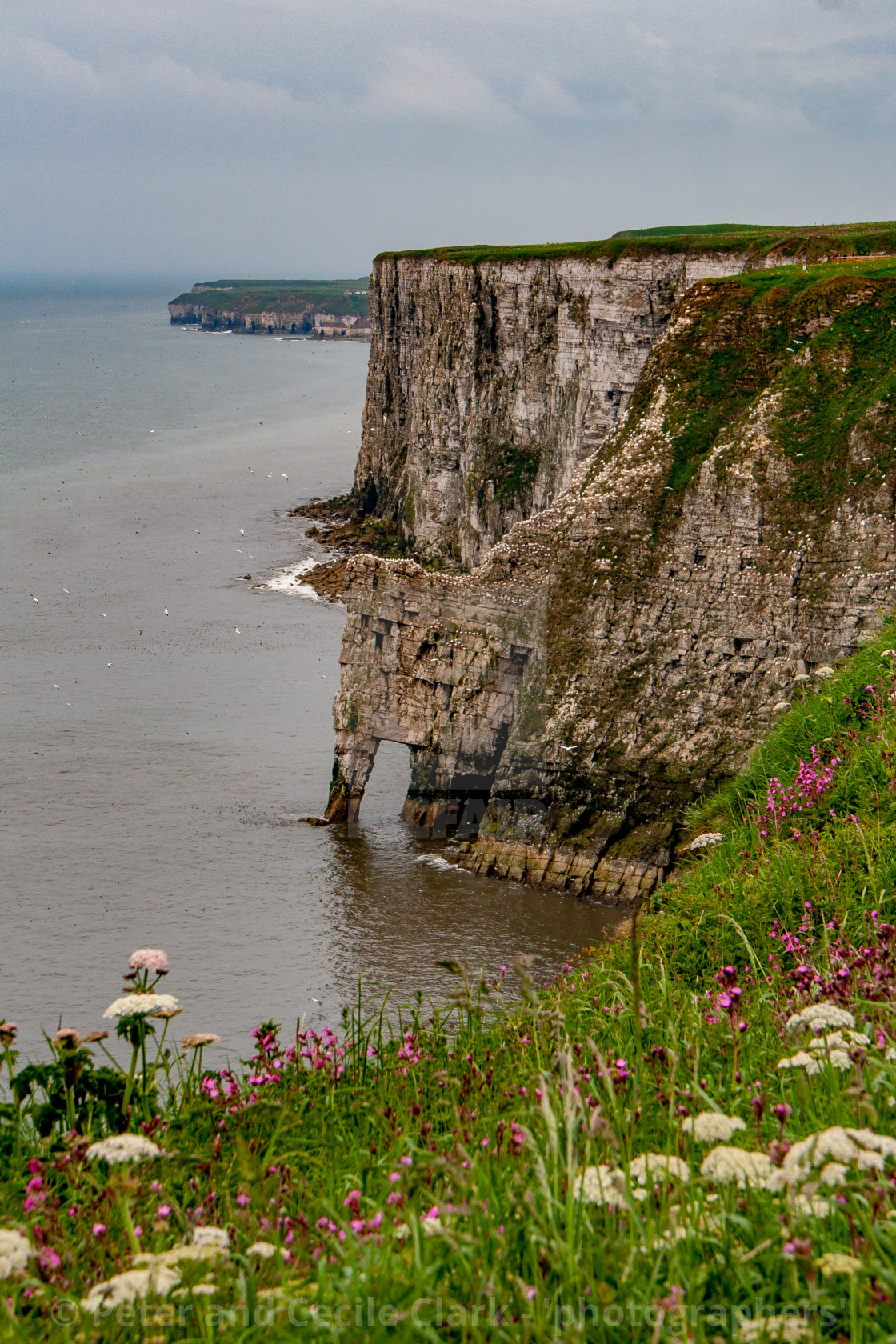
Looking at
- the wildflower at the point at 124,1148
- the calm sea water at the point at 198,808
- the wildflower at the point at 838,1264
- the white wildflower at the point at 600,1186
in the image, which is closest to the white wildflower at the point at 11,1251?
the wildflower at the point at 124,1148

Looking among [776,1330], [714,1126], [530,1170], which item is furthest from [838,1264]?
[530,1170]

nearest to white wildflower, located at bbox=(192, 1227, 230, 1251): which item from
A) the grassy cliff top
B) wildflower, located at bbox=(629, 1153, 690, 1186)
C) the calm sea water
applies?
wildflower, located at bbox=(629, 1153, 690, 1186)

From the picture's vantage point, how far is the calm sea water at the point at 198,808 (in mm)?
26047

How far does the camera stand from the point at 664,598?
101ft

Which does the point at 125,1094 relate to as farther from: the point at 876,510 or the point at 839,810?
the point at 876,510

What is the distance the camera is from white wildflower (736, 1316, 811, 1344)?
430 cm

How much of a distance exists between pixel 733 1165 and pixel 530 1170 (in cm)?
127

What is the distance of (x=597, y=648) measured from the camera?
31.4 m

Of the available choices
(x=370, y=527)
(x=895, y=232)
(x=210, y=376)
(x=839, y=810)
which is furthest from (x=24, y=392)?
(x=839, y=810)

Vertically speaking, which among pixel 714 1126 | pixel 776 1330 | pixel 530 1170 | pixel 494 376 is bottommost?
pixel 530 1170

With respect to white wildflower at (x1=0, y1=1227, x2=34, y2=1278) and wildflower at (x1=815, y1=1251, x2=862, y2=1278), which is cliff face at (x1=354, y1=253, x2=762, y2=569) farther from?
wildflower at (x1=815, y1=1251, x2=862, y2=1278)

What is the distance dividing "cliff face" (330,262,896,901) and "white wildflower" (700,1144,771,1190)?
23805 millimetres

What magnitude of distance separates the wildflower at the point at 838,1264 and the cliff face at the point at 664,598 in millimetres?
24106

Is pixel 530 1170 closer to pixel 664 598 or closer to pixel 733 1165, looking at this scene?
pixel 733 1165
